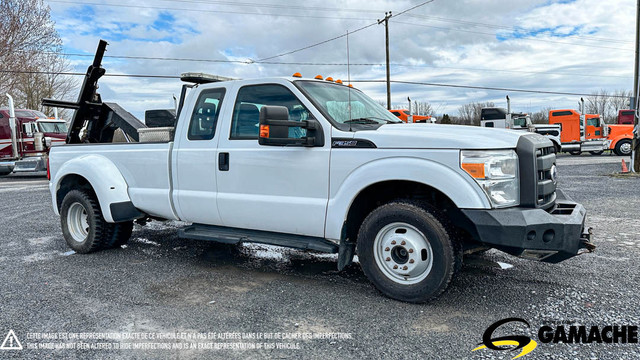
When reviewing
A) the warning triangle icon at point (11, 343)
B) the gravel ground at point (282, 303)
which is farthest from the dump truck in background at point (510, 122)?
the warning triangle icon at point (11, 343)

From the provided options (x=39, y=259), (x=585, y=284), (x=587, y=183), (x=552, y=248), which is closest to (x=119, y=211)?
(x=39, y=259)

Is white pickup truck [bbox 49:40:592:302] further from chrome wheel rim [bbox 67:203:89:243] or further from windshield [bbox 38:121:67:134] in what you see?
windshield [bbox 38:121:67:134]

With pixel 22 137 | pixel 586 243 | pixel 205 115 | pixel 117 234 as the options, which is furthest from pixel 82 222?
pixel 22 137

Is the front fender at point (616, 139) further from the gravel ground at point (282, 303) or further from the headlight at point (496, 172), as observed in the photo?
the headlight at point (496, 172)

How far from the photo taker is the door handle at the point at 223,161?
4.61m

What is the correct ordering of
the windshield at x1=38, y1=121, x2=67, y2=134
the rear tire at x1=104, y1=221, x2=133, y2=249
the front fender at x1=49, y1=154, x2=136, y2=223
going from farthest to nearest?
the windshield at x1=38, y1=121, x2=67, y2=134 → the rear tire at x1=104, y1=221, x2=133, y2=249 → the front fender at x1=49, y1=154, x2=136, y2=223

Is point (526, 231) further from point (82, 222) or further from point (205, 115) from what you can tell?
point (82, 222)

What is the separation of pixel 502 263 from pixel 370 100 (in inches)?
89.6

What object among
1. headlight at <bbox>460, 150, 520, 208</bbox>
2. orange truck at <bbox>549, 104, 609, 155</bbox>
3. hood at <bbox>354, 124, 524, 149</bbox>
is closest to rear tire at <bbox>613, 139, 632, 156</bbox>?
orange truck at <bbox>549, 104, 609, 155</bbox>

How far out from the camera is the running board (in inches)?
163

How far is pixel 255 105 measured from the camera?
464 cm

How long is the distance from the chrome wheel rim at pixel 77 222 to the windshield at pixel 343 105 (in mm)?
3481

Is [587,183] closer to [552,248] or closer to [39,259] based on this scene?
[552,248]

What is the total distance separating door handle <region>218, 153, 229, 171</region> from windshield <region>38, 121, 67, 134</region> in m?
18.4
